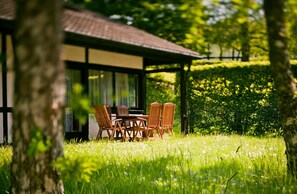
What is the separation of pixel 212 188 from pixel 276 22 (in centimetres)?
165

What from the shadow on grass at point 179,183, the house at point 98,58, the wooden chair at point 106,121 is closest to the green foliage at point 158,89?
the house at point 98,58

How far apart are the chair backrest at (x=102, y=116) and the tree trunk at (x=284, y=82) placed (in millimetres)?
6741

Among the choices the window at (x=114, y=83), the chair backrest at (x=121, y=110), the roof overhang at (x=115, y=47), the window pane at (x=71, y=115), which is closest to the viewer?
the roof overhang at (x=115, y=47)

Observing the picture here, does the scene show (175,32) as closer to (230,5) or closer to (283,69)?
(230,5)

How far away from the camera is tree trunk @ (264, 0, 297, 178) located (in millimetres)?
2936

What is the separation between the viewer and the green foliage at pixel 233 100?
12.4 meters

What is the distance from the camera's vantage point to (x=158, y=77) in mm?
17188

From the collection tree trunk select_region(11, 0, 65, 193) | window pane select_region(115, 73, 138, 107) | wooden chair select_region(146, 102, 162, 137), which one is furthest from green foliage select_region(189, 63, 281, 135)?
tree trunk select_region(11, 0, 65, 193)

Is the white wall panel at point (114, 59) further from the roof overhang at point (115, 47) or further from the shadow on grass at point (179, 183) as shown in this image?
the shadow on grass at point (179, 183)

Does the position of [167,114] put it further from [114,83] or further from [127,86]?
[127,86]

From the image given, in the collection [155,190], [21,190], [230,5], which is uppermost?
[230,5]

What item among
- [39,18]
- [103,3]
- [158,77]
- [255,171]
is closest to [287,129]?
[255,171]

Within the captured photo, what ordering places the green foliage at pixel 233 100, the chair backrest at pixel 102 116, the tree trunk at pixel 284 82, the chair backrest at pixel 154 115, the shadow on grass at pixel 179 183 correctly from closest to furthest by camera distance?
the tree trunk at pixel 284 82, the shadow on grass at pixel 179 183, the chair backrest at pixel 102 116, the chair backrest at pixel 154 115, the green foliage at pixel 233 100

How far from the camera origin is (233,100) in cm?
1290
